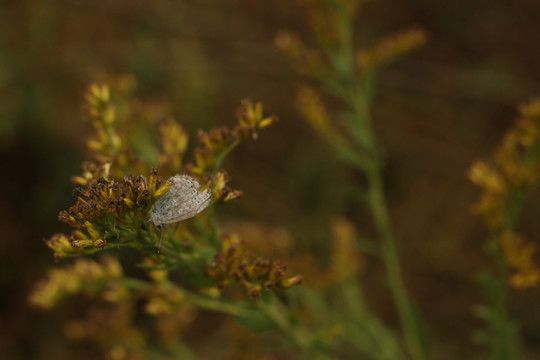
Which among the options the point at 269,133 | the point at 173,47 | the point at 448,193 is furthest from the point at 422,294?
the point at 173,47

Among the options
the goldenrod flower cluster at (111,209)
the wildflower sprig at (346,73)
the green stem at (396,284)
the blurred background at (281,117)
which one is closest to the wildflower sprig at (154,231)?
the goldenrod flower cluster at (111,209)

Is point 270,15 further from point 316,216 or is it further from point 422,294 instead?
point 422,294

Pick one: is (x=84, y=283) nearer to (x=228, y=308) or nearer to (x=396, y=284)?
(x=228, y=308)

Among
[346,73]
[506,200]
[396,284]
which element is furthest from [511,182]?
[346,73]

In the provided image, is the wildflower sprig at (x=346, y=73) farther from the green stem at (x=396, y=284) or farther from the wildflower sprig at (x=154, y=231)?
the wildflower sprig at (x=154, y=231)

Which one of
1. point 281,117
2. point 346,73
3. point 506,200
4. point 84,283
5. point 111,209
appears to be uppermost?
point 281,117

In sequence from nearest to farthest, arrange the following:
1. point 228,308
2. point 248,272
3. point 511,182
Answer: point 248,272 < point 228,308 < point 511,182

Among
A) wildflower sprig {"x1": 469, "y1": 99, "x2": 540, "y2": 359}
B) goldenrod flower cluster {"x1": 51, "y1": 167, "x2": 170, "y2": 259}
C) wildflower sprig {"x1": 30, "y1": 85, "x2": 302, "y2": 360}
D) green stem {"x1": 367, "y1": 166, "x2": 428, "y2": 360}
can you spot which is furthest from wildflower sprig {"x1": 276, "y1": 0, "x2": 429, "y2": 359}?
goldenrod flower cluster {"x1": 51, "y1": 167, "x2": 170, "y2": 259}
